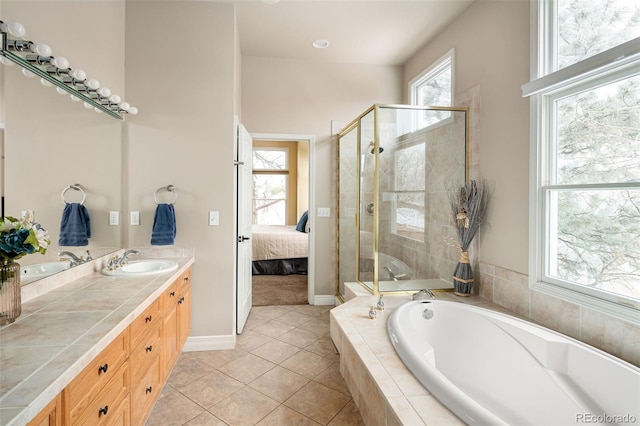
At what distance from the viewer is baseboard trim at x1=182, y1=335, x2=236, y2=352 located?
8.91 ft

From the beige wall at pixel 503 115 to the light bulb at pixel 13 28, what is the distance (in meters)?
2.68

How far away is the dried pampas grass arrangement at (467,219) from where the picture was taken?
2432 millimetres

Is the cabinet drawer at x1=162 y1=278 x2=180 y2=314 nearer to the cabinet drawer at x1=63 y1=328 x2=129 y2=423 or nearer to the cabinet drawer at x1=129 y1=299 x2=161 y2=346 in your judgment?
the cabinet drawer at x1=129 y1=299 x2=161 y2=346

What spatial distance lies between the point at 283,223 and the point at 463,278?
16.2ft

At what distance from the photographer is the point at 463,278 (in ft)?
8.04

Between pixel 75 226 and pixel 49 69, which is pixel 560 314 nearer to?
pixel 75 226

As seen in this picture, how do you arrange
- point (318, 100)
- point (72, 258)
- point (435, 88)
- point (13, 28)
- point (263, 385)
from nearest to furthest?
point (13, 28) < point (72, 258) < point (263, 385) < point (435, 88) < point (318, 100)

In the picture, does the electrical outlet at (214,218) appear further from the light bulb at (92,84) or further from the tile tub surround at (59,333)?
the light bulb at (92,84)

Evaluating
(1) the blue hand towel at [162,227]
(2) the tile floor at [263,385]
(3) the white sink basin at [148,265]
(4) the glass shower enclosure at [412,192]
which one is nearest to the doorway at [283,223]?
(2) the tile floor at [263,385]

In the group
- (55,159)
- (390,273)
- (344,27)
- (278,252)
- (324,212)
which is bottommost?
(278,252)

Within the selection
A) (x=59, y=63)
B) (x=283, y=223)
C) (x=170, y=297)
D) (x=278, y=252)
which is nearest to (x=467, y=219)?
(x=170, y=297)

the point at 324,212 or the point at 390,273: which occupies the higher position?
the point at 324,212

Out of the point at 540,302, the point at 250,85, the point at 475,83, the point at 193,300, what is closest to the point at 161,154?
the point at 193,300

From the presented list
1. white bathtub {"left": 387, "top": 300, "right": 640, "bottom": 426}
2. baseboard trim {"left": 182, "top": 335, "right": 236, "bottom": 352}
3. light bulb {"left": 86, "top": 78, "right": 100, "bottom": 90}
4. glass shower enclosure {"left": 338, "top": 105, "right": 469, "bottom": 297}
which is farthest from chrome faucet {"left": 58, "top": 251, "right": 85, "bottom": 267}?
glass shower enclosure {"left": 338, "top": 105, "right": 469, "bottom": 297}
